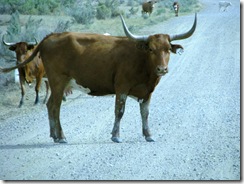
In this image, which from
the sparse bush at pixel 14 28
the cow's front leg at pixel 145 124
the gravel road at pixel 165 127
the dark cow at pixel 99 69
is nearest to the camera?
the gravel road at pixel 165 127

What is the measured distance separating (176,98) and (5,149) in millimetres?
1681

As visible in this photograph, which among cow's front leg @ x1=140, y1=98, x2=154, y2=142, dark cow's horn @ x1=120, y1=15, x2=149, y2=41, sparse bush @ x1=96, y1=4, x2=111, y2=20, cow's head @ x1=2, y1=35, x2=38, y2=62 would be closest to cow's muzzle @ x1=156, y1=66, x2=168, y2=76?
dark cow's horn @ x1=120, y1=15, x2=149, y2=41

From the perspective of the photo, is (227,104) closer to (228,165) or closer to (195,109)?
(195,109)

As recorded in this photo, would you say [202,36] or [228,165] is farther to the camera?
[202,36]

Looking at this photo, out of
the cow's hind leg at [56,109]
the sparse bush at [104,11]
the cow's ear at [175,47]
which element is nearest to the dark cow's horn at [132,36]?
the cow's ear at [175,47]

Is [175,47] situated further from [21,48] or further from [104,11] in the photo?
[21,48]

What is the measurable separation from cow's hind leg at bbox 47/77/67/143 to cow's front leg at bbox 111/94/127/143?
0.49m

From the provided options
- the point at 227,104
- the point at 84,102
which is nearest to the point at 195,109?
the point at 227,104

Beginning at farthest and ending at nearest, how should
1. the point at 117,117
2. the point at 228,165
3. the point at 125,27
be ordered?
the point at 117,117 → the point at 125,27 → the point at 228,165

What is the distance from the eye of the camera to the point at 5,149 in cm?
600

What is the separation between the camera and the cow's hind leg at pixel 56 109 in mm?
6113

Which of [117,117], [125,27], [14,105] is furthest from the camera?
[14,105]

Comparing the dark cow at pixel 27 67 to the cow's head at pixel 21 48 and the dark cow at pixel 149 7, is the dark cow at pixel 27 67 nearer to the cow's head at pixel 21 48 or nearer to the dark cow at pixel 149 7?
the cow's head at pixel 21 48

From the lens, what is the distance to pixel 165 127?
6012 mm
